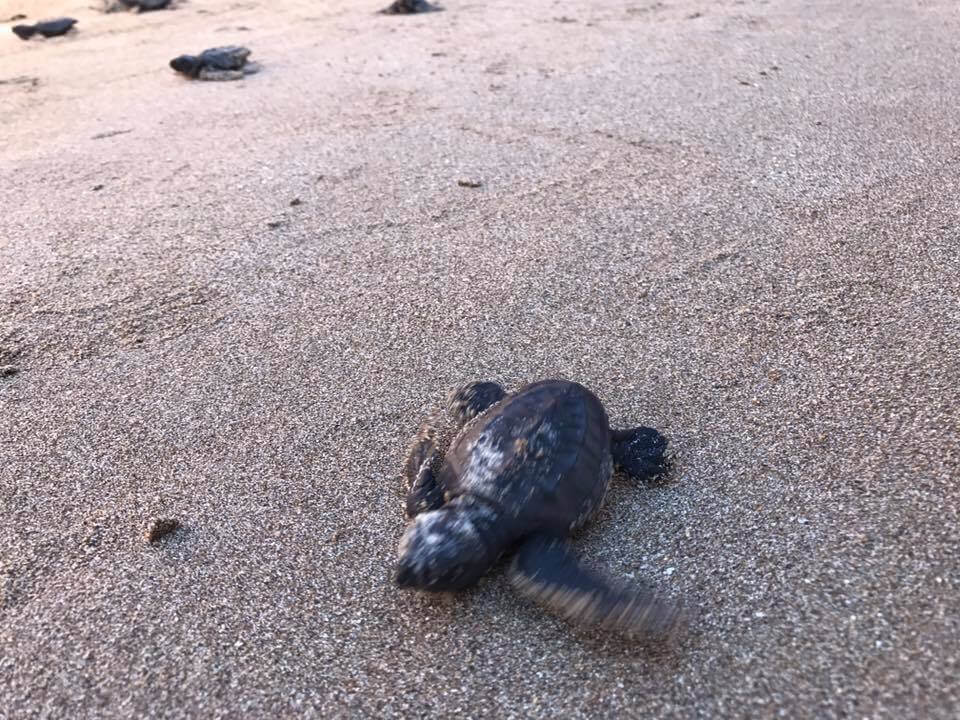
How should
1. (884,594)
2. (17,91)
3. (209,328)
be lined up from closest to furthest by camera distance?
(884,594)
(209,328)
(17,91)

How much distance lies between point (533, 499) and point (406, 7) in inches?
215

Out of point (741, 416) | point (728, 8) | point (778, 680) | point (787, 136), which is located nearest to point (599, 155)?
point (787, 136)

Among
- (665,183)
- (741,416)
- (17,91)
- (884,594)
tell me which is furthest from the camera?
(17,91)

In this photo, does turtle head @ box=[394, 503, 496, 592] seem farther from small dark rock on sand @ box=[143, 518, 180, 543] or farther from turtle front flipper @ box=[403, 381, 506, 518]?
small dark rock on sand @ box=[143, 518, 180, 543]

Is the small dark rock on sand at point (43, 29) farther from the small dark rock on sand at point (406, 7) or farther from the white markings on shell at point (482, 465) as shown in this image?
the white markings on shell at point (482, 465)

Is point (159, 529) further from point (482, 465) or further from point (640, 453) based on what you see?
point (640, 453)

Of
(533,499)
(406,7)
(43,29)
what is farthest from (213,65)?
(533,499)

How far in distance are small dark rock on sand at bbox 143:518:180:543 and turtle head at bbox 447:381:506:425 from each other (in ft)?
2.26

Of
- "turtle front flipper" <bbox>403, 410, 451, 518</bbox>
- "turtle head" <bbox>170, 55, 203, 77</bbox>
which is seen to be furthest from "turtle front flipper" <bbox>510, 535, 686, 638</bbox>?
"turtle head" <bbox>170, 55, 203, 77</bbox>

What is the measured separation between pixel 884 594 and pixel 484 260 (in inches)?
65.5

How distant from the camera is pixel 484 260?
283 cm

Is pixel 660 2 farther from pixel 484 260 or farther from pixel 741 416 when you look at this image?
pixel 741 416

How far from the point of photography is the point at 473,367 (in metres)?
2.33

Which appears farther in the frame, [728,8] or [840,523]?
[728,8]
